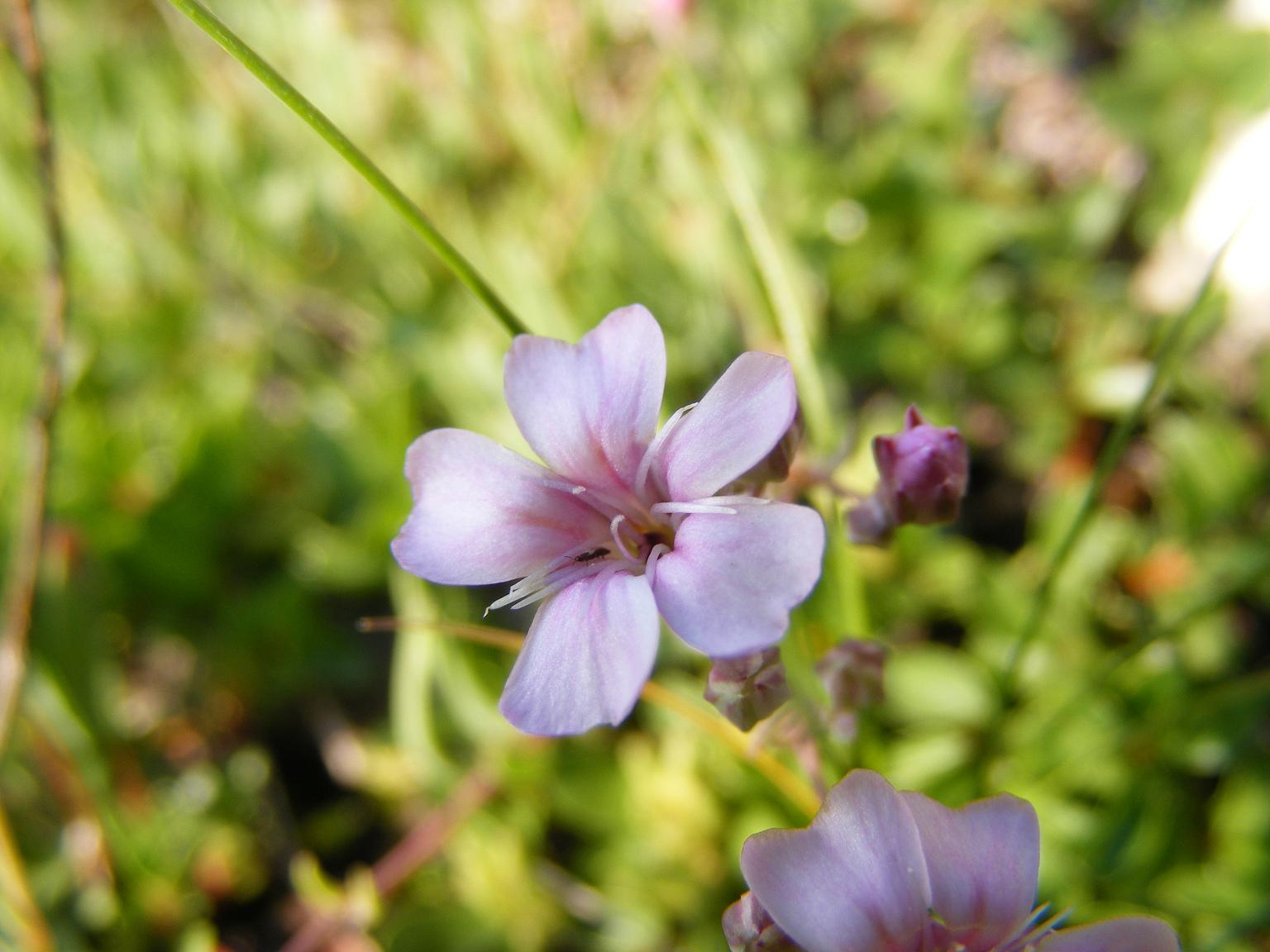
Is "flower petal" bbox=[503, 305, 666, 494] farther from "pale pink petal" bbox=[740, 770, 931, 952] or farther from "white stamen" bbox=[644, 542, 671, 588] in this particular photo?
"pale pink petal" bbox=[740, 770, 931, 952]

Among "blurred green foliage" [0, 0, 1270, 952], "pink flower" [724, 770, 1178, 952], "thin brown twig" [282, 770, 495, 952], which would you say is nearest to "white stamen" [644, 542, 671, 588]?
"pink flower" [724, 770, 1178, 952]

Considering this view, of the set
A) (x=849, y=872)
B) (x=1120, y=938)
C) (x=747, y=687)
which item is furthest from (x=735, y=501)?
(x=1120, y=938)

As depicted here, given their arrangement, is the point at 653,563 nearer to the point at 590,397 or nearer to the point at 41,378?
the point at 590,397

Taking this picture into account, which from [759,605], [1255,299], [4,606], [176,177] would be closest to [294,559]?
[4,606]

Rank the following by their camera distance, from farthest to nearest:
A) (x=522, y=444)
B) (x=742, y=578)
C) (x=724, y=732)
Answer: (x=522, y=444) < (x=724, y=732) < (x=742, y=578)

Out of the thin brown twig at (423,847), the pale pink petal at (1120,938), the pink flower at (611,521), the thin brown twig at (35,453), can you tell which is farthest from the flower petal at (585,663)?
the thin brown twig at (423,847)

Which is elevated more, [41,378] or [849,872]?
[41,378]

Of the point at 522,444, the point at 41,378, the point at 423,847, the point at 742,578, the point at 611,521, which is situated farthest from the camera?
the point at 522,444

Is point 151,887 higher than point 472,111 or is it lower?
lower

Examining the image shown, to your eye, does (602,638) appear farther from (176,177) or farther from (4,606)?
(176,177)
